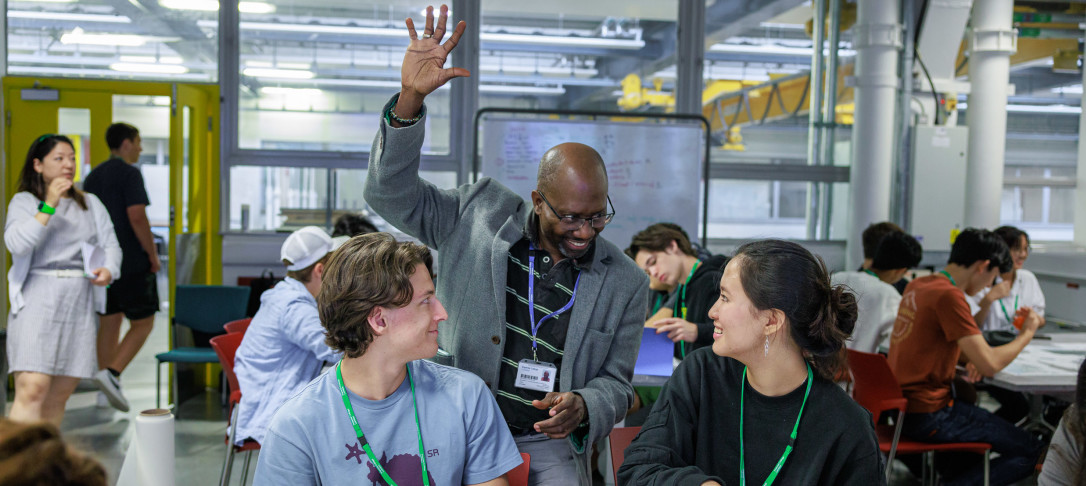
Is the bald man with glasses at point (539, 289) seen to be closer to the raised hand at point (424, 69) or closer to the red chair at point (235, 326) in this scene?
the raised hand at point (424, 69)

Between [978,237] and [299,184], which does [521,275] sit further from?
[299,184]

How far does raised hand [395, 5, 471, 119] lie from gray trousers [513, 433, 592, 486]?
89 cm

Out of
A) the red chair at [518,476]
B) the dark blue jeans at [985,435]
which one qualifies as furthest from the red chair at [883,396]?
the red chair at [518,476]

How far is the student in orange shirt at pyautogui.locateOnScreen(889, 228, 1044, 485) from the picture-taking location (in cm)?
338

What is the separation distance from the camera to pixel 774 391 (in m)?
1.70

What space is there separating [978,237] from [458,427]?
9.73 ft

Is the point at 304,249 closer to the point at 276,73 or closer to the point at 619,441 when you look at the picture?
the point at 619,441

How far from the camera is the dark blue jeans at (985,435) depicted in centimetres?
343

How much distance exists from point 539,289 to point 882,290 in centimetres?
252

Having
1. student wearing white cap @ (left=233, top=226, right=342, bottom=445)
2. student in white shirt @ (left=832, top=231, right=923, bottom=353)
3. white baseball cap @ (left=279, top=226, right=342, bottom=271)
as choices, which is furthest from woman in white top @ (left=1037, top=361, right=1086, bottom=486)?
white baseball cap @ (left=279, top=226, right=342, bottom=271)

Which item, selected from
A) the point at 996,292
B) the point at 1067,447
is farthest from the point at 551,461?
the point at 996,292

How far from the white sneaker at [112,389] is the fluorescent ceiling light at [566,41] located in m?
3.78

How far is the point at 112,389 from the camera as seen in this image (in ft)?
16.9

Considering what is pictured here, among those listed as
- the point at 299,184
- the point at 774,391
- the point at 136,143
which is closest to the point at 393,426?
the point at 774,391
